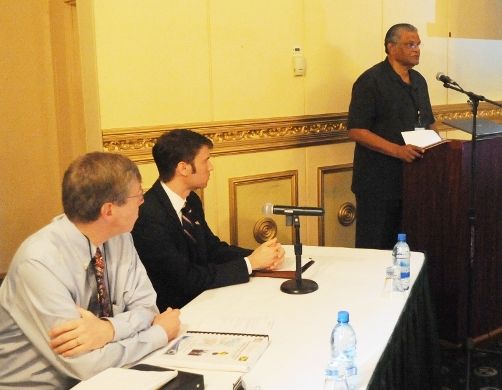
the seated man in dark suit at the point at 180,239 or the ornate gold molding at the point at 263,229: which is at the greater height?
the seated man in dark suit at the point at 180,239

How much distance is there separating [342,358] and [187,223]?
1.16 metres

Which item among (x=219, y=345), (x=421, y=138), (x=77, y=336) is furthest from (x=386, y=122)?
(x=77, y=336)

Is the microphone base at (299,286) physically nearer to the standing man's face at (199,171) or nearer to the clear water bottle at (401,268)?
the clear water bottle at (401,268)

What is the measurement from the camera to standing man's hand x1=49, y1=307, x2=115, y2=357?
1591 millimetres

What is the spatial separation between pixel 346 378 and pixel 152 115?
2.34 m

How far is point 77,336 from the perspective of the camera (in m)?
1.60

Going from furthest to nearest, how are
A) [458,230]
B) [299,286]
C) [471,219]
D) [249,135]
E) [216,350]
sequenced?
1. [249,135]
2. [458,230]
3. [471,219]
4. [299,286]
5. [216,350]

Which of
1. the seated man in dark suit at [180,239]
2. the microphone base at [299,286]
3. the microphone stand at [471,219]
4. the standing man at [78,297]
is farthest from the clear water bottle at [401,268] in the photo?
the standing man at [78,297]

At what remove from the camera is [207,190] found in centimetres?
381

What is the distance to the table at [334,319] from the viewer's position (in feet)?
5.28

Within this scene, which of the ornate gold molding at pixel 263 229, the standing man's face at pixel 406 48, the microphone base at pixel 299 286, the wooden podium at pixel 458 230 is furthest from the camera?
the ornate gold molding at pixel 263 229

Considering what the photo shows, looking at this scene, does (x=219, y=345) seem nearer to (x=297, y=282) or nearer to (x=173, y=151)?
(x=297, y=282)

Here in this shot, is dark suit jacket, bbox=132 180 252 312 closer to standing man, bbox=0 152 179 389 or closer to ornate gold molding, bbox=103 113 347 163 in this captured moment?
standing man, bbox=0 152 179 389

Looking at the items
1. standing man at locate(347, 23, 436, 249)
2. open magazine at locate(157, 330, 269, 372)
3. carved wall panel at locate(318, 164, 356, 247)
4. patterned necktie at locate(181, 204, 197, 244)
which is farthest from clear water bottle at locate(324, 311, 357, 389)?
carved wall panel at locate(318, 164, 356, 247)
